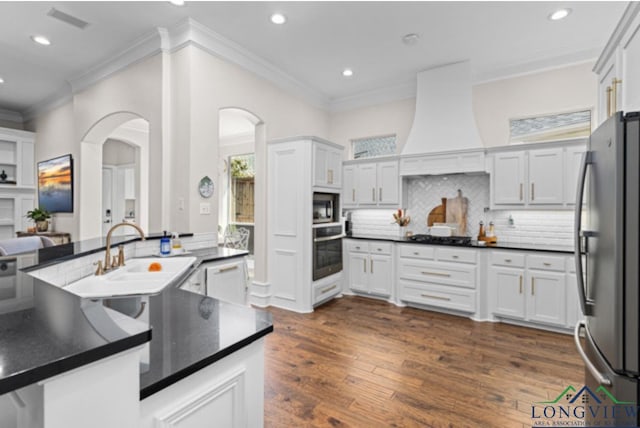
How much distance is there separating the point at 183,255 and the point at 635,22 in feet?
11.4

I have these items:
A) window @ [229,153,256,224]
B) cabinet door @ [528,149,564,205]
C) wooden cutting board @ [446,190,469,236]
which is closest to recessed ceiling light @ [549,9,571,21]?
cabinet door @ [528,149,564,205]

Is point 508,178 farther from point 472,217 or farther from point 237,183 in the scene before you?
point 237,183

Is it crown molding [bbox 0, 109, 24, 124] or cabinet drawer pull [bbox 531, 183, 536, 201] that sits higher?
crown molding [bbox 0, 109, 24, 124]

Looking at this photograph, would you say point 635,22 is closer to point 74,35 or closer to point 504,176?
point 504,176

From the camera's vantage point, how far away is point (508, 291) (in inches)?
142

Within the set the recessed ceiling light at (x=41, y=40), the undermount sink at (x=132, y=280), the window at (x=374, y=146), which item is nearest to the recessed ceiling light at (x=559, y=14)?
the window at (x=374, y=146)

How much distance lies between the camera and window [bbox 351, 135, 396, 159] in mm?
5133

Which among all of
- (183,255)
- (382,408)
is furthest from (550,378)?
(183,255)

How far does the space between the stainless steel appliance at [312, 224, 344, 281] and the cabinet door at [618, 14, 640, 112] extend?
3.05m

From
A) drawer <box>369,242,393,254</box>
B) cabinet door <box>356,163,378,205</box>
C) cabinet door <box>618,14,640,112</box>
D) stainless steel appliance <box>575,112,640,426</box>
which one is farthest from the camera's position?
cabinet door <box>356,163,378,205</box>

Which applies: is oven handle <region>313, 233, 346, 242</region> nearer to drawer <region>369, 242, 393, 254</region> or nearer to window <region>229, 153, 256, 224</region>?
drawer <region>369, 242, 393, 254</region>

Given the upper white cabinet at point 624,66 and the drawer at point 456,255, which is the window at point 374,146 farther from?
the upper white cabinet at point 624,66

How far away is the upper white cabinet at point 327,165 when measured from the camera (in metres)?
4.14

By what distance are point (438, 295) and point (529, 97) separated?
110 inches
